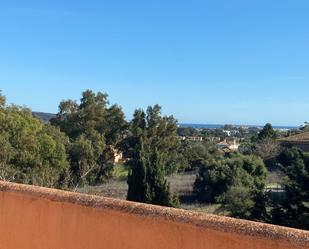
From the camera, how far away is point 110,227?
3055 millimetres

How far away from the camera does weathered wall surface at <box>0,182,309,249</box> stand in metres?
2.49

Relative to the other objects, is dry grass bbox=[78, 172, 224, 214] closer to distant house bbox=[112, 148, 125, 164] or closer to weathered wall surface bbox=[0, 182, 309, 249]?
distant house bbox=[112, 148, 125, 164]

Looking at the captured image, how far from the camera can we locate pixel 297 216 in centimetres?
1759

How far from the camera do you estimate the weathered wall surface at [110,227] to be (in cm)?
249

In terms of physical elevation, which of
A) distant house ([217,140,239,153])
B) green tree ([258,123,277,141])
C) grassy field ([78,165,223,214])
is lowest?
grassy field ([78,165,223,214])

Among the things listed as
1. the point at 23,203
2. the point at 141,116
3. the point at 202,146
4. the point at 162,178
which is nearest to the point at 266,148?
the point at 202,146

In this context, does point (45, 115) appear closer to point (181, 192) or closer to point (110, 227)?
point (181, 192)

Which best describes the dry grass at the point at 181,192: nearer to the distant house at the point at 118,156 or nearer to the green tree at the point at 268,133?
the distant house at the point at 118,156

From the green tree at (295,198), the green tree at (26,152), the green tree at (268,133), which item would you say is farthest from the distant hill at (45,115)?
the green tree at (295,198)

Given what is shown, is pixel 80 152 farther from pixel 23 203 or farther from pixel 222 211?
pixel 23 203

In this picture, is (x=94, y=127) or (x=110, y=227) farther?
(x=94, y=127)

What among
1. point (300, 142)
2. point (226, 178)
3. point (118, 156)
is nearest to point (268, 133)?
point (300, 142)

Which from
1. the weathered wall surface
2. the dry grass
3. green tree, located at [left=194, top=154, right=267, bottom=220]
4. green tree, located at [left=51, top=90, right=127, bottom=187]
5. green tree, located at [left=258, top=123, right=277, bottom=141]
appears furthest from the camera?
green tree, located at [left=258, top=123, right=277, bottom=141]

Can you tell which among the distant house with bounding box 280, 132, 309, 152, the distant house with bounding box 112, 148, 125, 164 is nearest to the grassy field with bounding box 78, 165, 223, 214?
the distant house with bounding box 112, 148, 125, 164
